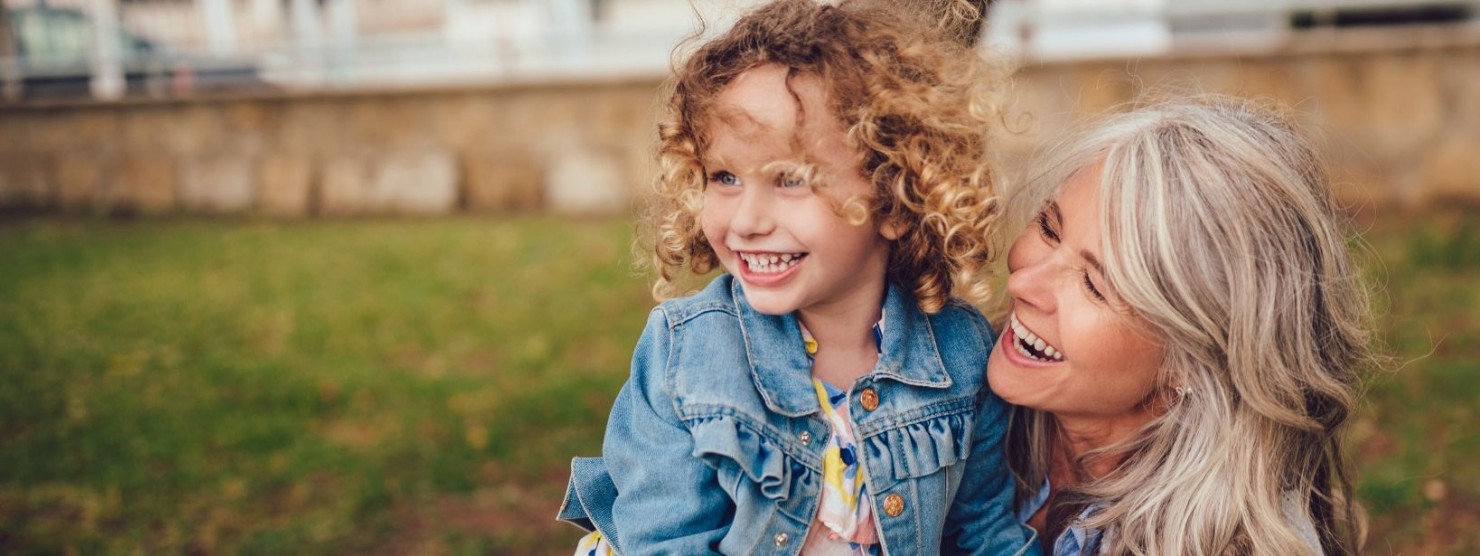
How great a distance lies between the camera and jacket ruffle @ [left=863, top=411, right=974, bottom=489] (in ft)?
6.73

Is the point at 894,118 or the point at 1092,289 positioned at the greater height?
the point at 894,118

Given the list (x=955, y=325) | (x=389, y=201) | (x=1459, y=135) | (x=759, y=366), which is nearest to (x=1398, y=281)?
(x=1459, y=135)

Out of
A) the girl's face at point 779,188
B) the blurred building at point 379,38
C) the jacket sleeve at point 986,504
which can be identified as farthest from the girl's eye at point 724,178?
the blurred building at point 379,38

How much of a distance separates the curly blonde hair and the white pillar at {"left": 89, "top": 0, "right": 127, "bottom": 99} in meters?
10.6

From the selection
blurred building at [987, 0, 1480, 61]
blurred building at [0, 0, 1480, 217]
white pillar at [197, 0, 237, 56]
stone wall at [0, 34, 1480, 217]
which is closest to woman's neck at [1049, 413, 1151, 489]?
blurred building at [0, 0, 1480, 217]

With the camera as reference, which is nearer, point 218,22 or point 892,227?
point 892,227

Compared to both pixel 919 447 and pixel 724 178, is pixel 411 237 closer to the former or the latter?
pixel 724 178

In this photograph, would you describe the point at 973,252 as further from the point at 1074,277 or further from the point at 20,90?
the point at 20,90

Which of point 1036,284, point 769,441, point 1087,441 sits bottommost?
point 1087,441

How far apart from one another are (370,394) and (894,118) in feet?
12.6

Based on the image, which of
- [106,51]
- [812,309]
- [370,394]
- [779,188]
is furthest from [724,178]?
[106,51]

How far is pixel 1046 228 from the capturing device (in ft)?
7.17

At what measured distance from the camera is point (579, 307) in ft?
21.0

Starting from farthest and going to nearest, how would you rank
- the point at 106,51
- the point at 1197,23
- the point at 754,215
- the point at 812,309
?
1. the point at 106,51
2. the point at 1197,23
3. the point at 812,309
4. the point at 754,215
